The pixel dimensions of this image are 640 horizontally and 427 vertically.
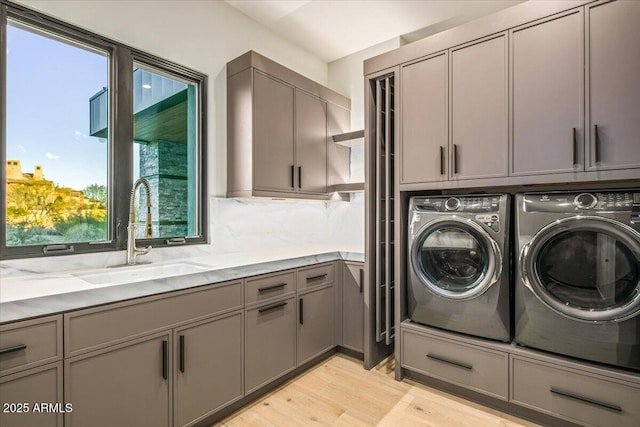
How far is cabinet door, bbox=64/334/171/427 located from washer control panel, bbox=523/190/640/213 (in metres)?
2.02

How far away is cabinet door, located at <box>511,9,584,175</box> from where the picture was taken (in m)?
1.75

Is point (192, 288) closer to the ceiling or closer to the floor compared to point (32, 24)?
closer to the floor

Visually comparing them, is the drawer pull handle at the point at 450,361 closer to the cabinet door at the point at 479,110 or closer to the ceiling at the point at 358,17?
the cabinet door at the point at 479,110

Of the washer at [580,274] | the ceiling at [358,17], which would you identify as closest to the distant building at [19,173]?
the ceiling at [358,17]

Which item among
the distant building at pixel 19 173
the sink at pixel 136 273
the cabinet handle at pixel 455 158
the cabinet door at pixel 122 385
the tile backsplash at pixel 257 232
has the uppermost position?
the cabinet handle at pixel 455 158

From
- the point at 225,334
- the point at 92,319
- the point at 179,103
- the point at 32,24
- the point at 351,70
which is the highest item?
the point at 351,70

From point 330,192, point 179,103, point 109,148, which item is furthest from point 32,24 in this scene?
point 330,192

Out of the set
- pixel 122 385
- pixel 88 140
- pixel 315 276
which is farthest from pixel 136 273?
pixel 315 276

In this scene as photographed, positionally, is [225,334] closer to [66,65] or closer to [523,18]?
[66,65]

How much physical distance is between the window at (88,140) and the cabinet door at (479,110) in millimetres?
1806

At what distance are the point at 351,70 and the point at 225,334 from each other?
9.26 feet

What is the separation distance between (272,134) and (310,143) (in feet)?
1.47

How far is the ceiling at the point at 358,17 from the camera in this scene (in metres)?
2.67

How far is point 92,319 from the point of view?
1.37m
